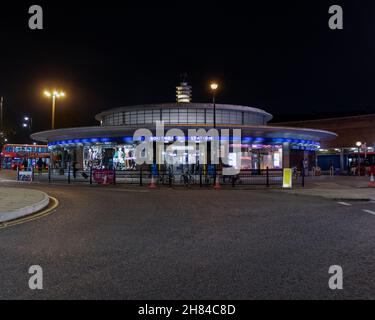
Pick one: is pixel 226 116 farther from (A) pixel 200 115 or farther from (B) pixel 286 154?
(B) pixel 286 154

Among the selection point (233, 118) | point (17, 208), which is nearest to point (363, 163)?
point (233, 118)

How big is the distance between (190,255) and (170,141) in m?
32.8

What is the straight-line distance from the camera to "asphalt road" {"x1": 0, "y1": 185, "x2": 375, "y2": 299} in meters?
4.84

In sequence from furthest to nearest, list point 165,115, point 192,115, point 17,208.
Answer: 1. point 165,115
2. point 192,115
3. point 17,208

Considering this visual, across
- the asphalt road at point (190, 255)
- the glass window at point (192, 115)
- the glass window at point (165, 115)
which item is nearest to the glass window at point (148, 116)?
the glass window at point (165, 115)

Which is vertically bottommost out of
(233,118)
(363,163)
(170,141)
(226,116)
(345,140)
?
(363,163)

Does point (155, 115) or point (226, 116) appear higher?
point (155, 115)

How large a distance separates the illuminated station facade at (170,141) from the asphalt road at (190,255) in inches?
1017

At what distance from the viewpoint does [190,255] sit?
21.9ft

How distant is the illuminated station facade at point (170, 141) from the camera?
39125 mm

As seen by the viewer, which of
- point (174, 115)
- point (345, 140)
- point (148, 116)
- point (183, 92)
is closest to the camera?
point (174, 115)

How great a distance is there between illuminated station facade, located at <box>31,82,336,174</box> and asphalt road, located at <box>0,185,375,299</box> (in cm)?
2582

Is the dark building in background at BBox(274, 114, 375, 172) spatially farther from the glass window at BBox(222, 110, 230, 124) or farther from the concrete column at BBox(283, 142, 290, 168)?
the glass window at BBox(222, 110, 230, 124)
